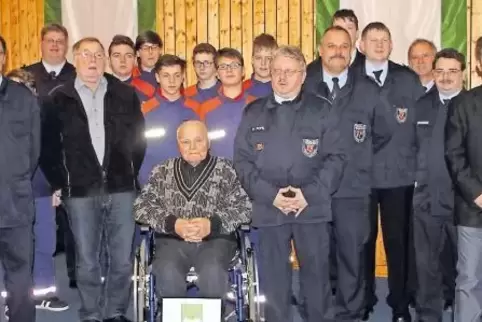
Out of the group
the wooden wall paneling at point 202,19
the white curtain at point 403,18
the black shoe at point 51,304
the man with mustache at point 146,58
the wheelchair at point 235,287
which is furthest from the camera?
the wooden wall paneling at point 202,19

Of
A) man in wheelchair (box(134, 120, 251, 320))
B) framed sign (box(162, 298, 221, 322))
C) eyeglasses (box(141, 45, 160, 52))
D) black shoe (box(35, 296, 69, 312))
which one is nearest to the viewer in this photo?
framed sign (box(162, 298, 221, 322))

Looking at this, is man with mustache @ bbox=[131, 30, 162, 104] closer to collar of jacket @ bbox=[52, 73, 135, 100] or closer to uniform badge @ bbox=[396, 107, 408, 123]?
collar of jacket @ bbox=[52, 73, 135, 100]

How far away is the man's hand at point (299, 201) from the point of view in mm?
4137

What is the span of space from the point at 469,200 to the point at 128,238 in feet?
6.35

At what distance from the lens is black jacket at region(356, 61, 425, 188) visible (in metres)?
4.68

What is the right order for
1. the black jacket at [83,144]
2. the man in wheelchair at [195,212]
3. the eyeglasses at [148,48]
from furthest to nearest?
the eyeglasses at [148,48]
the black jacket at [83,144]
the man in wheelchair at [195,212]

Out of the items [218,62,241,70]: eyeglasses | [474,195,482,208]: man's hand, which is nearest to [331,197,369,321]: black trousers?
[474,195,482,208]: man's hand

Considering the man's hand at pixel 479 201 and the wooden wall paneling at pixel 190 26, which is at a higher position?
the wooden wall paneling at pixel 190 26

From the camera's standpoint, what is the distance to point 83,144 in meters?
4.45

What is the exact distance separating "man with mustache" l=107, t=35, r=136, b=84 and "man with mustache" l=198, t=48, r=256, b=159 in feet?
2.58

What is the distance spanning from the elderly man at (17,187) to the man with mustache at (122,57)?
3.66ft

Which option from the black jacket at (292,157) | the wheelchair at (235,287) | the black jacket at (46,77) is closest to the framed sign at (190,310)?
the wheelchair at (235,287)

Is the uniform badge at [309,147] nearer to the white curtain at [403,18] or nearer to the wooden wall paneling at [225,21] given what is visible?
the white curtain at [403,18]

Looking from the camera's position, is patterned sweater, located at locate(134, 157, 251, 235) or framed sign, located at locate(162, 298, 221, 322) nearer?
framed sign, located at locate(162, 298, 221, 322)
